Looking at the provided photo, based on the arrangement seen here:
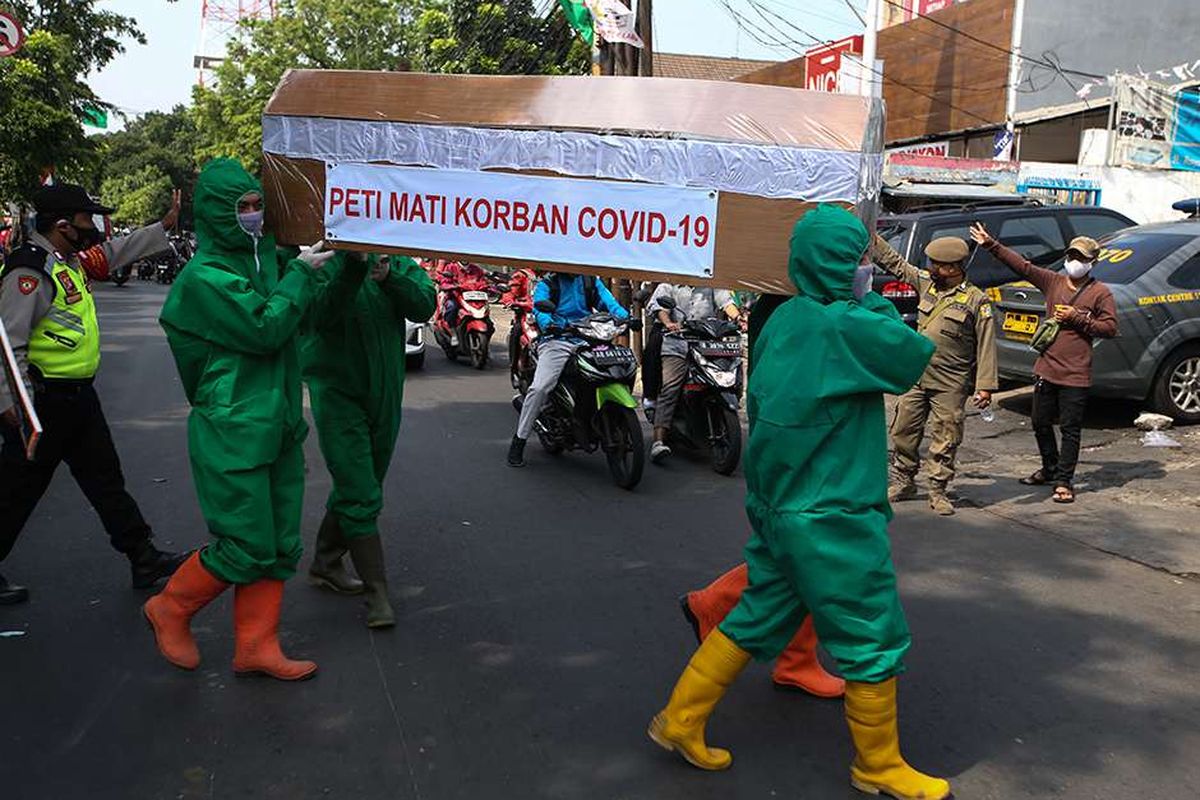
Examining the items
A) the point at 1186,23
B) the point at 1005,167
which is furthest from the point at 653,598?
the point at 1186,23

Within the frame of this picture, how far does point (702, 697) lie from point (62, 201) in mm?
3334

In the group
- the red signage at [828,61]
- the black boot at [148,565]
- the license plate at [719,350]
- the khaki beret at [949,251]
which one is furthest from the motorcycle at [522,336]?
the red signage at [828,61]

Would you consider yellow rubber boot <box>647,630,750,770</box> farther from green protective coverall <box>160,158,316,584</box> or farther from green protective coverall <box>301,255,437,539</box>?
green protective coverall <box>301,255,437,539</box>

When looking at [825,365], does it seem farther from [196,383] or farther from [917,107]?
[917,107]

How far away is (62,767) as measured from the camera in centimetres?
317

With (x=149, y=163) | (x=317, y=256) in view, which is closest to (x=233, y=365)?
(x=317, y=256)

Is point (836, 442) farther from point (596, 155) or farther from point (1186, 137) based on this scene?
point (1186, 137)

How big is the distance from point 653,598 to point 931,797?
1836 millimetres

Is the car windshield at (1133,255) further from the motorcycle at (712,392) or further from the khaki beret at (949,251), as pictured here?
the motorcycle at (712,392)

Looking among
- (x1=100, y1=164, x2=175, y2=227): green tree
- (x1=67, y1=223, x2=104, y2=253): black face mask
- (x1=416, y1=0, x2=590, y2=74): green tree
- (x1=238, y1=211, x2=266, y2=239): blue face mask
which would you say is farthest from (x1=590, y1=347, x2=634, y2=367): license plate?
(x1=100, y1=164, x2=175, y2=227): green tree

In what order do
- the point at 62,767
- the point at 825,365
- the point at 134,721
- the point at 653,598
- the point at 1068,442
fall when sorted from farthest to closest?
the point at 1068,442
the point at 653,598
the point at 134,721
the point at 62,767
the point at 825,365

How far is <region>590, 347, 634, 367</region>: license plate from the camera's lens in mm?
6898

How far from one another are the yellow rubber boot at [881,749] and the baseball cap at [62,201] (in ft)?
11.9

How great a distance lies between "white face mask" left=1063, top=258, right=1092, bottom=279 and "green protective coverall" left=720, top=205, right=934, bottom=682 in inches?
164
